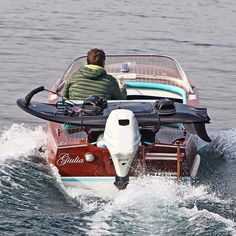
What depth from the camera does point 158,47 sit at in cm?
2262

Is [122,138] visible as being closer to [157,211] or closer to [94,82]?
[157,211]

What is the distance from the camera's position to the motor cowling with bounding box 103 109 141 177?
369 inches

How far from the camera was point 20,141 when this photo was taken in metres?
12.3

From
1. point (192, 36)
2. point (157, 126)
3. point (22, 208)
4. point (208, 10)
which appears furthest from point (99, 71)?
point (208, 10)

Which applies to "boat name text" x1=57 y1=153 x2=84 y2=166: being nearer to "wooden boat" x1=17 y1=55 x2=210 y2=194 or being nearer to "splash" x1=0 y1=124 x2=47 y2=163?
"wooden boat" x1=17 y1=55 x2=210 y2=194

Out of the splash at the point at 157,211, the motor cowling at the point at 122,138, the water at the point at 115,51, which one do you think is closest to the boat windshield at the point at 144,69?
the water at the point at 115,51

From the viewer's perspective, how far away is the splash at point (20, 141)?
11.4 metres

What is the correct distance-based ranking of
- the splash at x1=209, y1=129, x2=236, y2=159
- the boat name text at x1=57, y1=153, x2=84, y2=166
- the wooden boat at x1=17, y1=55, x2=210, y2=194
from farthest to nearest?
the splash at x1=209, y1=129, x2=236, y2=159, the boat name text at x1=57, y1=153, x2=84, y2=166, the wooden boat at x1=17, y1=55, x2=210, y2=194

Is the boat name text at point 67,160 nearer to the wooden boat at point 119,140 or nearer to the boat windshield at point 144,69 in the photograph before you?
the wooden boat at point 119,140

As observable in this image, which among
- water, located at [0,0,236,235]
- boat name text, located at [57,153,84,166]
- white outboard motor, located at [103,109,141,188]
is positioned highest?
white outboard motor, located at [103,109,141,188]

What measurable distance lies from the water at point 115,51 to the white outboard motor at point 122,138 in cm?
35

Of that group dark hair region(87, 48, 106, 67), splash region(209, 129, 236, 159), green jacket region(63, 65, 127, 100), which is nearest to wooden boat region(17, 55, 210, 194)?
green jacket region(63, 65, 127, 100)

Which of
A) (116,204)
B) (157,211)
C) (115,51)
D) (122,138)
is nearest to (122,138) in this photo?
(122,138)

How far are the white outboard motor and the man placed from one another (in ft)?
4.35
